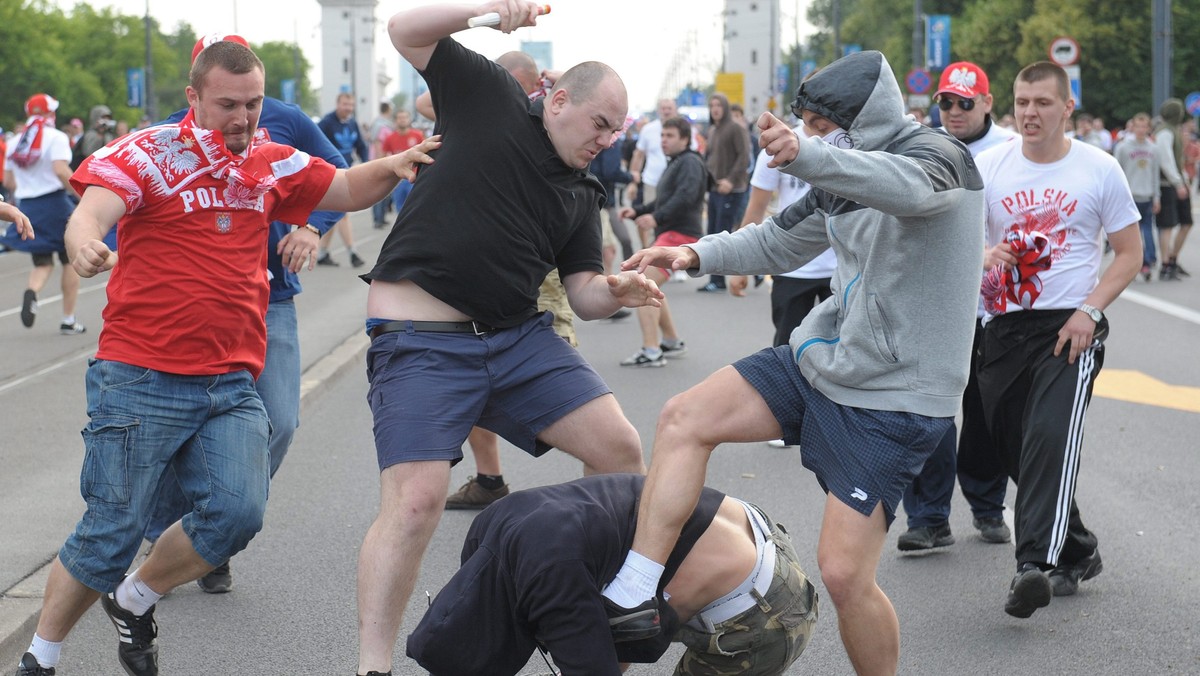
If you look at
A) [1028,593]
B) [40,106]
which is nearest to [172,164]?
[1028,593]

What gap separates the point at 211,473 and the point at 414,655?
116 cm

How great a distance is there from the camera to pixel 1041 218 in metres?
5.27

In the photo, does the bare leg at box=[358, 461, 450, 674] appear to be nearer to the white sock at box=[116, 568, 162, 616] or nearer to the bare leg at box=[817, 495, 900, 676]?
the white sock at box=[116, 568, 162, 616]

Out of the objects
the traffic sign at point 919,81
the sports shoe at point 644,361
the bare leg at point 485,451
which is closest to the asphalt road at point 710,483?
the sports shoe at point 644,361

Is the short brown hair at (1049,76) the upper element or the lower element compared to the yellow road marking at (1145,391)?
upper

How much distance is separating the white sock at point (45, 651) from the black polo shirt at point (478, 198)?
142cm

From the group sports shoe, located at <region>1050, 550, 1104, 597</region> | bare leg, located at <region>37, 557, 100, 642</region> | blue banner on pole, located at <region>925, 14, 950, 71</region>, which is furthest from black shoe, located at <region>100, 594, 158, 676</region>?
blue banner on pole, located at <region>925, 14, 950, 71</region>

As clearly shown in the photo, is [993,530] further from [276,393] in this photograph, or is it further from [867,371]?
[276,393]

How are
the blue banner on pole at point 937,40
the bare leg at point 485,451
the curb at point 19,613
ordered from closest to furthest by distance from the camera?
the curb at point 19,613, the bare leg at point 485,451, the blue banner on pole at point 937,40

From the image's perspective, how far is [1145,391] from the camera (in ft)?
31.9

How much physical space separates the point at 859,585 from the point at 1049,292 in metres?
1.93

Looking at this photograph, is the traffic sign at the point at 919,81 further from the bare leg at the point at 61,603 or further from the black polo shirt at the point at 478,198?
the bare leg at the point at 61,603

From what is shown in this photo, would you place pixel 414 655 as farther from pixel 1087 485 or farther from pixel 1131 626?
pixel 1087 485

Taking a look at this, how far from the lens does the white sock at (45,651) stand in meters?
4.07
